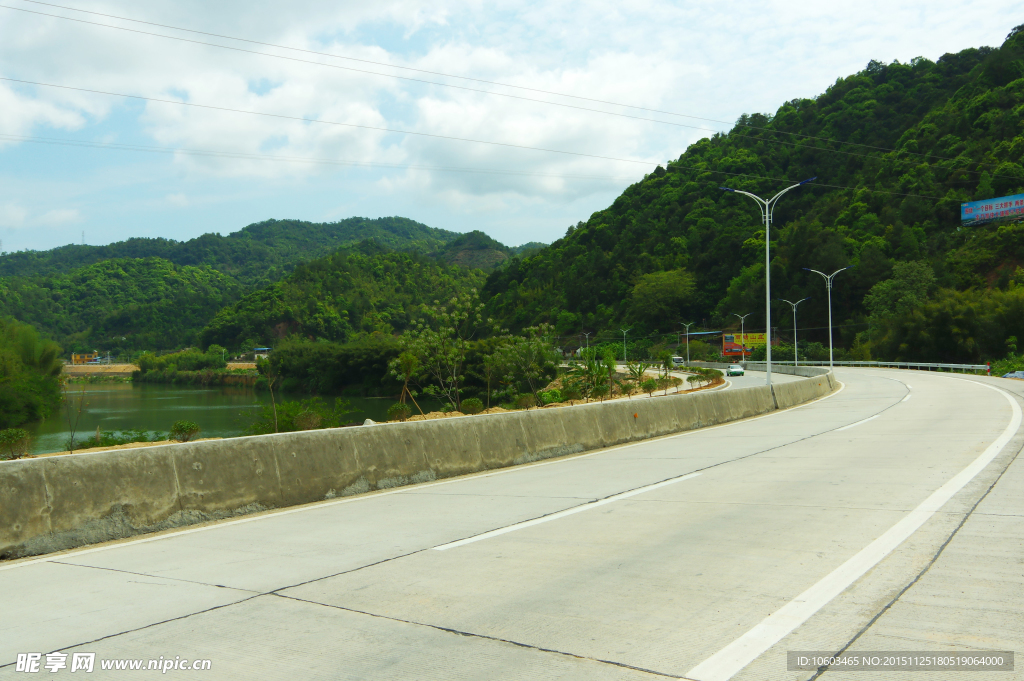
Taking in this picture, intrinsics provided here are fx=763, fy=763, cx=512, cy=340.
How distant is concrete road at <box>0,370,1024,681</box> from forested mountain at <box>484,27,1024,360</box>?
77.0 metres

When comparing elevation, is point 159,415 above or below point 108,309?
below

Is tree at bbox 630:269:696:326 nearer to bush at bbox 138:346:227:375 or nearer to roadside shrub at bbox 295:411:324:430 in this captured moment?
bush at bbox 138:346:227:375

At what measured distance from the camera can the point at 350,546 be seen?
6.95 meters

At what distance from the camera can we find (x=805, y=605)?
4816 millimetres

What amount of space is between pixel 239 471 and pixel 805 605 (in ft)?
21.1

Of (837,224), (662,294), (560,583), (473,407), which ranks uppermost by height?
(837,224)

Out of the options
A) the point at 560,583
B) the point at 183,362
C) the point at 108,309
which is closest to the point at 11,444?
the point at 560,583

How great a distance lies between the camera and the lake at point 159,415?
53.0 m

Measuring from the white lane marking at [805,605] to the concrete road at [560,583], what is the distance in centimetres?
2

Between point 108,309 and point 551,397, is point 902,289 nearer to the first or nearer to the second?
point 551,397

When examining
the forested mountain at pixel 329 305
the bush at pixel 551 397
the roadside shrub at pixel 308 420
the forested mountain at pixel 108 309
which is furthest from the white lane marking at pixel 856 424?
the forested mountain at pixel 108 309

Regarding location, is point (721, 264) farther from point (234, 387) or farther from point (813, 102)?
point (234, 387)

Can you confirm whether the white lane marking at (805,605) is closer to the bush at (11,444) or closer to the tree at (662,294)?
the bush at (11,444)

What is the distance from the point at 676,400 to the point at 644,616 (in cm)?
1422
